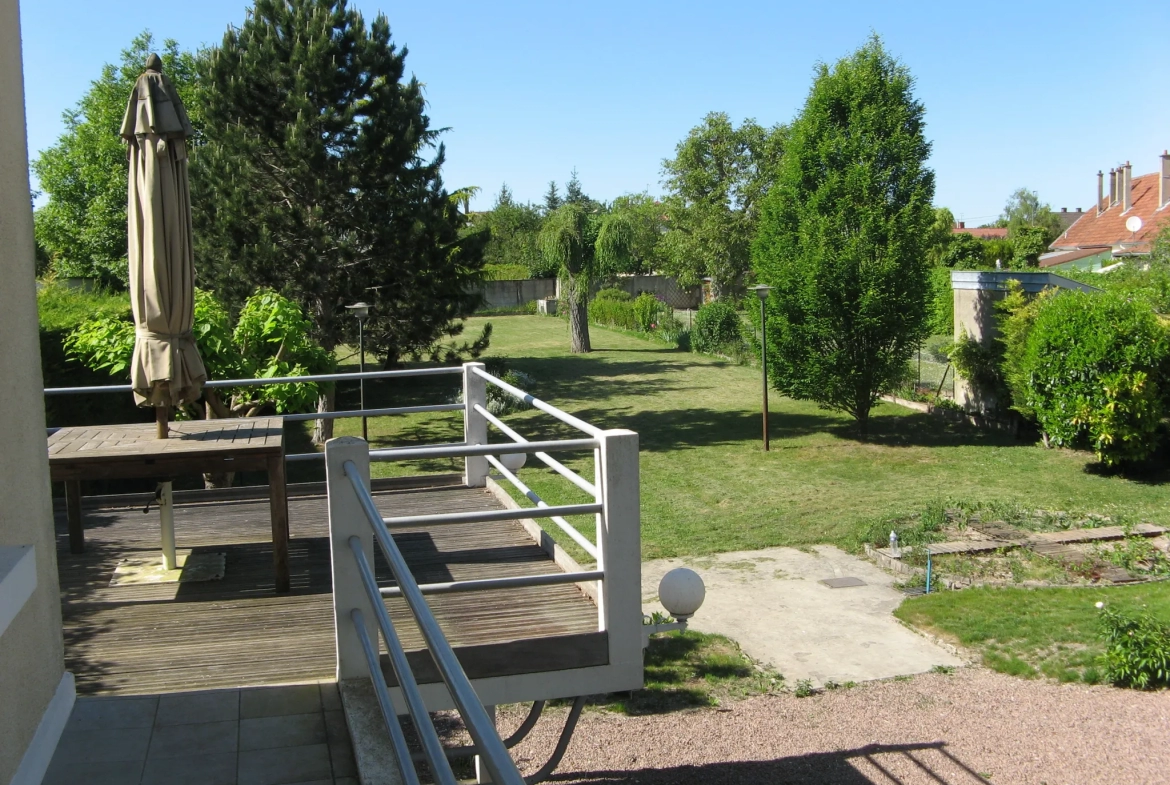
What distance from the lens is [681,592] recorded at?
5438 mm

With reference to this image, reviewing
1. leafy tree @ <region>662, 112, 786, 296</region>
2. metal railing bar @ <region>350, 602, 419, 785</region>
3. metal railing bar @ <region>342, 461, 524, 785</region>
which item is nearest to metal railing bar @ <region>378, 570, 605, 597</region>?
metal railing bar @ <region>350, 602, 419, 785</region>

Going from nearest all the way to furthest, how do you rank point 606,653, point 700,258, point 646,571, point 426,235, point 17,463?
1. point 17,463
2. point 606,653
3. point 646,571
4. point 426,235
5. point 700,258

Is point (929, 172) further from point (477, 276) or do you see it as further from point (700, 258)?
point (700, 258)

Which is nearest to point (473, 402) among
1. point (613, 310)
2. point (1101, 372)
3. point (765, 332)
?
point (1101, 372)

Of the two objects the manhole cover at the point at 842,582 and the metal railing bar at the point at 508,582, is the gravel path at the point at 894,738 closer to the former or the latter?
the manhole cover at the point at 842,582

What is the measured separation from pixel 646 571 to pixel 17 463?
8.45 m

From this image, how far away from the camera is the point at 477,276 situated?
62.2 feet

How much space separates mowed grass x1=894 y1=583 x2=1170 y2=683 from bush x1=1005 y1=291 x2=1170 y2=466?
461 cm

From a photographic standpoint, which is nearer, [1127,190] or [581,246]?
[581,246]

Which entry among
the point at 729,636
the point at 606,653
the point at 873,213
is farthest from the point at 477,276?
the point at 606,653

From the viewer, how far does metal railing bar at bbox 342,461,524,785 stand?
1355mm

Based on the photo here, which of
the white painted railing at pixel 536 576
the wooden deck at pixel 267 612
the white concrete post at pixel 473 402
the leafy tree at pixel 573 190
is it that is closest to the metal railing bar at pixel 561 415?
the white painted railing at pixel 536 576

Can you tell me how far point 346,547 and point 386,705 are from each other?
0.94 m

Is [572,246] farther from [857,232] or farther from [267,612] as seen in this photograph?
[267,612]
